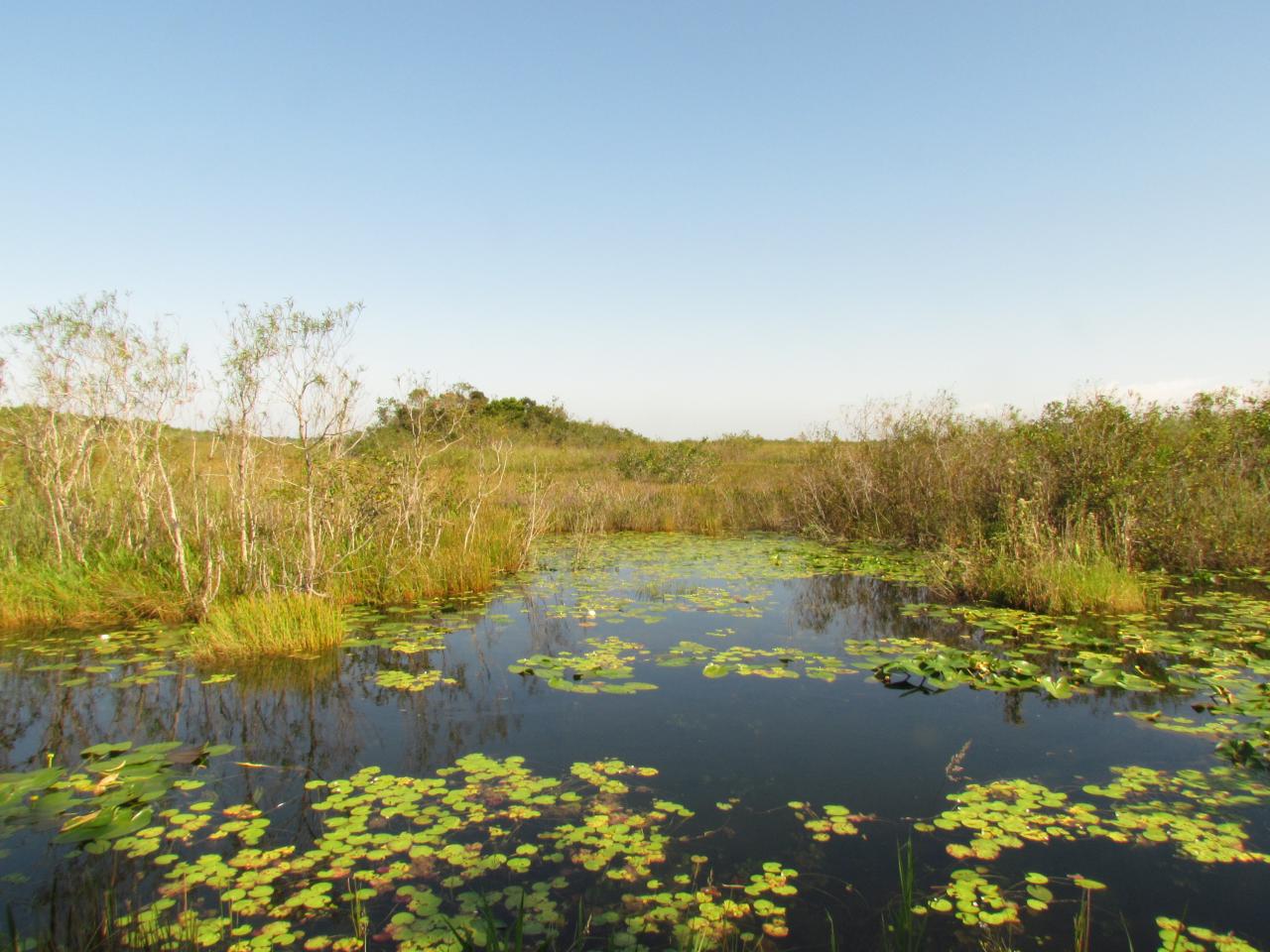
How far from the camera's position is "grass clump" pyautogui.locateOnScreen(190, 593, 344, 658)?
5.99 meters

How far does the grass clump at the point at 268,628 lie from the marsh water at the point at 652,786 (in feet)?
0.61

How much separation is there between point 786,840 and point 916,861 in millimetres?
578

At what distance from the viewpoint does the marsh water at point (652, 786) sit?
2861 millimetres

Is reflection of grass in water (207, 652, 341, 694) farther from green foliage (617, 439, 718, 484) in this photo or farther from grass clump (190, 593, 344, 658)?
green foliage (617, 439, 718, 484)

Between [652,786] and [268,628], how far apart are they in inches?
154

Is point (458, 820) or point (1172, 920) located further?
point (458, 820)

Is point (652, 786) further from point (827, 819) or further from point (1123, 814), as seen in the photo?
point (1123, 814)

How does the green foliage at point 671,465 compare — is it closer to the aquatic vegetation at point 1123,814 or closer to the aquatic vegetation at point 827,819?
the aquatic vegetation at point 1123,814

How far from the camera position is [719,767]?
4254 mm

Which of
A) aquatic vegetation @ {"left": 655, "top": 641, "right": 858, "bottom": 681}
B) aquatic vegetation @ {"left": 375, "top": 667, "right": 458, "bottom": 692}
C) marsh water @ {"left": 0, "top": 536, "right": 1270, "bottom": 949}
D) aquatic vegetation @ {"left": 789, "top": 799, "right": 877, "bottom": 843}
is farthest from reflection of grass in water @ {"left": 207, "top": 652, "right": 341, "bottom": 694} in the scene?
aquatic vegetation @ {"left": 789, "top": 799, "right": 877, "bottom": 843}

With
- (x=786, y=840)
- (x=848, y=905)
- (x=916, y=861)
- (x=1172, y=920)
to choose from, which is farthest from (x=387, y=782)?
(x=1172, y=920)

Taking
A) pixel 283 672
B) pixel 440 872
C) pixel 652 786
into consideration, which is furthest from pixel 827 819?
pixel 283 672

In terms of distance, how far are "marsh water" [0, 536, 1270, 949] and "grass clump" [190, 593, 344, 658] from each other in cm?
19

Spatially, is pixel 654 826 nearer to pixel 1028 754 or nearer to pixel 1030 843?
pixel 1030 843
